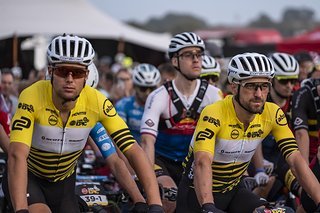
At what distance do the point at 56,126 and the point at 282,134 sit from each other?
2039 mm

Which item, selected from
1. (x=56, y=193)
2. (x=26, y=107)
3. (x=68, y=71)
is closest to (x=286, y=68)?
(x=56, y=193)

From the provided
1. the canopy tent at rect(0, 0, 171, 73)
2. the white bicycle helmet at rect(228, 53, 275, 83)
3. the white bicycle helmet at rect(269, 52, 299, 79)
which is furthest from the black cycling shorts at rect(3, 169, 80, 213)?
the canopy tent at rect(0, 0, 171, 73)

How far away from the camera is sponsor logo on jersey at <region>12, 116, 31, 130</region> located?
6.14 metres

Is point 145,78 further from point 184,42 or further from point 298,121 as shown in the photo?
point 298,121

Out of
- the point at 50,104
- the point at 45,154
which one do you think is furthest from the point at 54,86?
the point at 45,154

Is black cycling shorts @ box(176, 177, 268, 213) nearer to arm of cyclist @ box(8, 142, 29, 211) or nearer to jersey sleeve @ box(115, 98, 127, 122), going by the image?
arm of cyclist @ box(8, 142, 29, 211)

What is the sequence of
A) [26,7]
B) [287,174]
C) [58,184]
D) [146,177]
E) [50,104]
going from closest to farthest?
[146,177]
[50,104]
[58,184]
[287,174]
[26,7]

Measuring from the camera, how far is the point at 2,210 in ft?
23.6

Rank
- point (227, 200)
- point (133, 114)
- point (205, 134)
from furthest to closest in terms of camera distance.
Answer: point (133, 114), point (227, 200), point (205, 134)

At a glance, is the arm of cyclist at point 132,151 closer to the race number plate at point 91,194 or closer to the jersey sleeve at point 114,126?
the jersey sleeve at point 114,126

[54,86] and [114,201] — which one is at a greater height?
[54,86]

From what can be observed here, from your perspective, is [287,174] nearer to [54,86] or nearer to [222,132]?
[222,132]

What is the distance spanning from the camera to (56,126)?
6.56 metres

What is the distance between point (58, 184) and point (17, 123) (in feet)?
3.44
